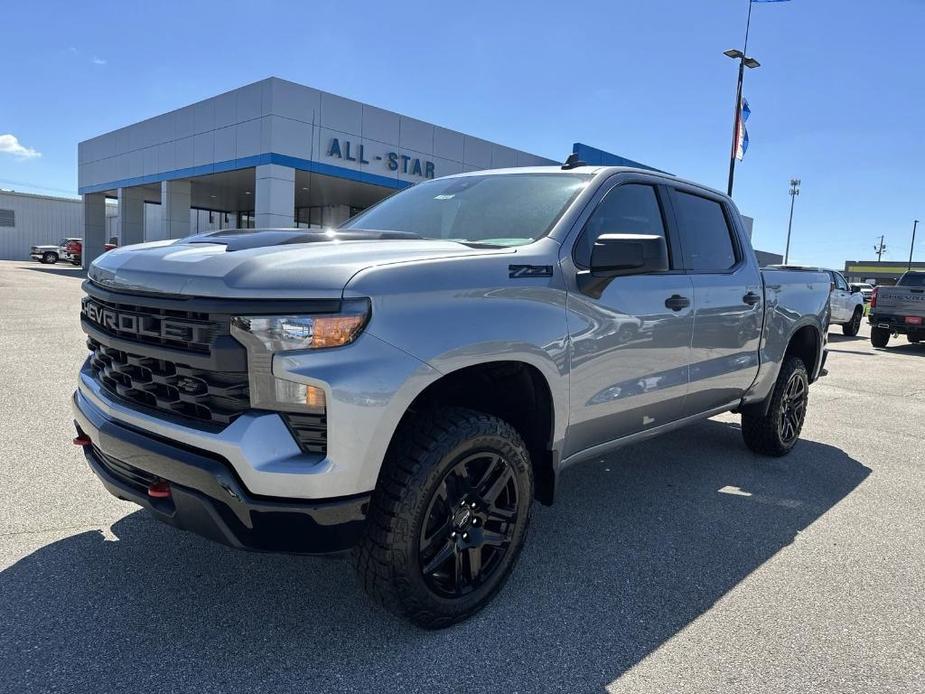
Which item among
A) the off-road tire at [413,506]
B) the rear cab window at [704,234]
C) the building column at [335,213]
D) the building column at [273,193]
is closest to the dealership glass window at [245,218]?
the building column at [335,213]

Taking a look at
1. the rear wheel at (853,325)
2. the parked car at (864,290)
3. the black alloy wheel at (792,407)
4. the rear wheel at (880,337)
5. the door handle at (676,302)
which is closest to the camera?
the door handle at (676,302)

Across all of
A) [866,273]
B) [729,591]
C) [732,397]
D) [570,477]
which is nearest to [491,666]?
[729,591]

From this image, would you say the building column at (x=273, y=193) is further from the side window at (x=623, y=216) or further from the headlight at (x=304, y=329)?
the headlight at (x=304, y=329)

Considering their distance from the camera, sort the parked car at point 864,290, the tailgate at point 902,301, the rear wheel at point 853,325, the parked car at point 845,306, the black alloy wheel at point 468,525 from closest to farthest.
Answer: the black alloy wheel at point 468,525, the tailgate at point 902,301, the parked car at point 845,306, the rear wheel at point 853,325, the parked car at point 864,290

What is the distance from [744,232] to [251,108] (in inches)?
772

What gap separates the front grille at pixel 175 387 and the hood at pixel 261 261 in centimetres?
27

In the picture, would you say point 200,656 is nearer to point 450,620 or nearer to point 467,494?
point 450,620

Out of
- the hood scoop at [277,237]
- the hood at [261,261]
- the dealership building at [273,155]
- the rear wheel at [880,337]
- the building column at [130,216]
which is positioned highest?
the dealership building at [273,155]

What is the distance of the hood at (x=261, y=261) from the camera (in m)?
2.16

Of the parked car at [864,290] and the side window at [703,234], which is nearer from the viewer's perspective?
the side window at [703,234]

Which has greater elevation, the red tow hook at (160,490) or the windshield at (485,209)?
the windshield at (485,209)

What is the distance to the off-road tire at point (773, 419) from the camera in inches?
196

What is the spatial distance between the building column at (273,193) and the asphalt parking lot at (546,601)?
1718 centimetres

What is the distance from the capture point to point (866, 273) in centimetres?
8912
